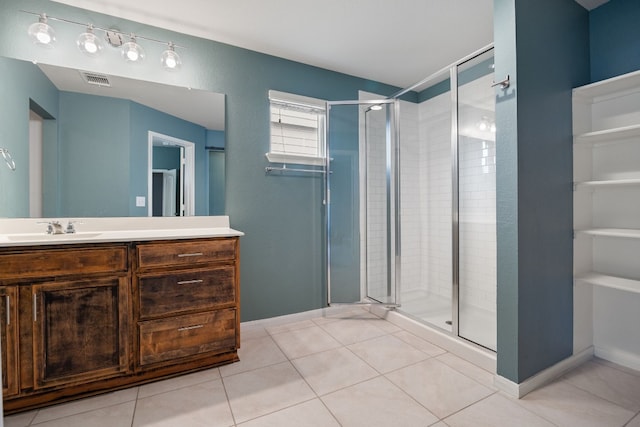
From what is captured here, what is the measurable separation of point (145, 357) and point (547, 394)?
2341mm

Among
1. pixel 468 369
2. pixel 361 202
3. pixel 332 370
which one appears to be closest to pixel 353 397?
pixel 332 370

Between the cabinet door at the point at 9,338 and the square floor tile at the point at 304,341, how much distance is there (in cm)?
149

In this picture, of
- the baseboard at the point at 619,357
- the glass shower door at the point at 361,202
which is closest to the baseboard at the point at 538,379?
the baseboard at the point at 619,357

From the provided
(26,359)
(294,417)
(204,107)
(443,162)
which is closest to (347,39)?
(204,107)

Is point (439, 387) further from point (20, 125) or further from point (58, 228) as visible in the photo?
point (20, 125)

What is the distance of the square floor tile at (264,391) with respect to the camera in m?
1.59

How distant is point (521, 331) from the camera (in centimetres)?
166

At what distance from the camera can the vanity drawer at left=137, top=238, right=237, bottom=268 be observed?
1776 millimetres

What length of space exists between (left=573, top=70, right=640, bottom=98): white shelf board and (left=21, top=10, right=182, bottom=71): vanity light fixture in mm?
2842

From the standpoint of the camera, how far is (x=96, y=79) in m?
2.06

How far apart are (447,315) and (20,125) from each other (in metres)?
3.58

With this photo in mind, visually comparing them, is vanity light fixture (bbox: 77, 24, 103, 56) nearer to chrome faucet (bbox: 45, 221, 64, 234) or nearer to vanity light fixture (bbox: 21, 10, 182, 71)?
vanity light fixture (bbox: 21, 10, 182, 71)

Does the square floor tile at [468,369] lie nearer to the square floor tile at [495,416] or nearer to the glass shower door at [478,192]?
the square floor tile at [495,416]

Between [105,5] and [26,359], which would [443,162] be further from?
[26,359]
